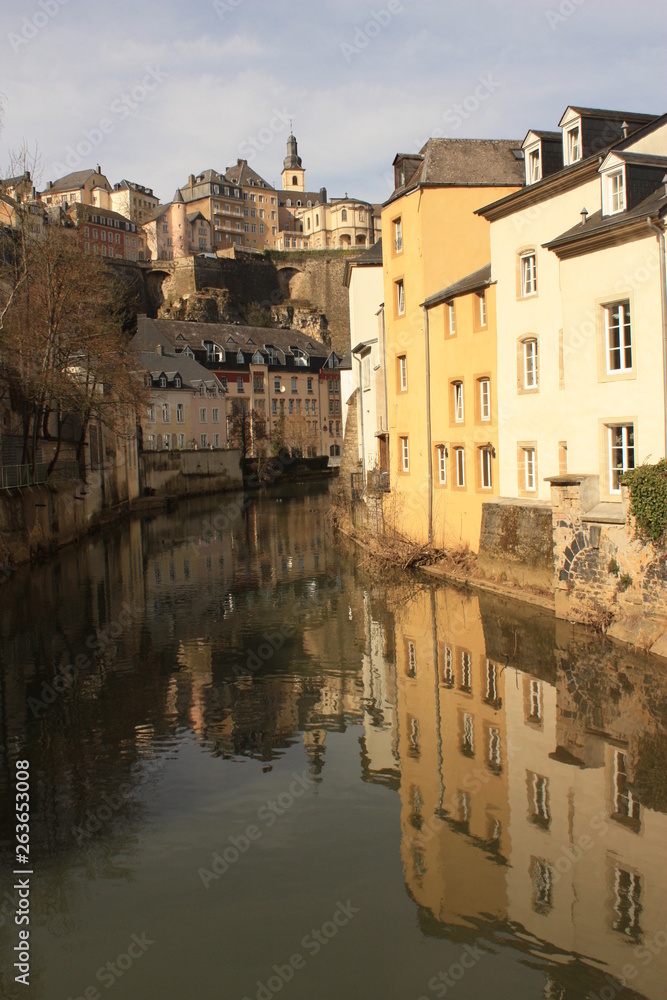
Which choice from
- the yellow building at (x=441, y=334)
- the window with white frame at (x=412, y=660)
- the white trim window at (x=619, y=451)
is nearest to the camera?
the window with white frame at (x=412, y=660)

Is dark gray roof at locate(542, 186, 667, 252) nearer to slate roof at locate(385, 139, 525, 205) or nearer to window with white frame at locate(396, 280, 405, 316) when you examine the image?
slate roof at locate(385, 139, 525, 205)

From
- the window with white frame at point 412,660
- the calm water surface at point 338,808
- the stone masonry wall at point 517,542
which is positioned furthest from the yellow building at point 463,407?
the window with white frame at point 412,660

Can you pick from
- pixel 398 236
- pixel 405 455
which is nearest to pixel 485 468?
pixel 405 455

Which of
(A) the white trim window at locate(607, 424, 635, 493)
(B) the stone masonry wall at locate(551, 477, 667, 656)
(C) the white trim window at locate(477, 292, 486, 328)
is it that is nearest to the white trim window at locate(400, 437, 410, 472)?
(C) the white trim window at locate(477, 292, 486, 328)

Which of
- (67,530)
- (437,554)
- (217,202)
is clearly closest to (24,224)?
(67,530)

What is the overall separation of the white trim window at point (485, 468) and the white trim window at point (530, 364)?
97.7 inches

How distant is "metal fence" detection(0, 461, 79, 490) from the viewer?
27.8m

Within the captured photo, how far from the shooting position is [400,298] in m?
27.6

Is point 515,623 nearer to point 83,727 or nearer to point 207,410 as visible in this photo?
point 83,727

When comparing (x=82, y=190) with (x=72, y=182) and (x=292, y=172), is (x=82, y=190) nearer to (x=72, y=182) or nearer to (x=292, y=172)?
(x=72, y=182)

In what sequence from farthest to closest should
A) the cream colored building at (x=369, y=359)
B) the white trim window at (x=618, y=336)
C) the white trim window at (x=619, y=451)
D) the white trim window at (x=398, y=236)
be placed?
the cream colored building at (x=369, y=359) < the white trim window at (x=398, y=236) < the white trim window at (x=619, y=451) < the white trim window at (x=618, y=336)

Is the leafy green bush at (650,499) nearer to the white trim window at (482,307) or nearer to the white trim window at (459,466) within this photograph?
the white trim window at (482,307)

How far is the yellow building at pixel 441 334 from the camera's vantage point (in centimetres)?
2338

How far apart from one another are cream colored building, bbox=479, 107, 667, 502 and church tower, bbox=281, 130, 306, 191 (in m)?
120
